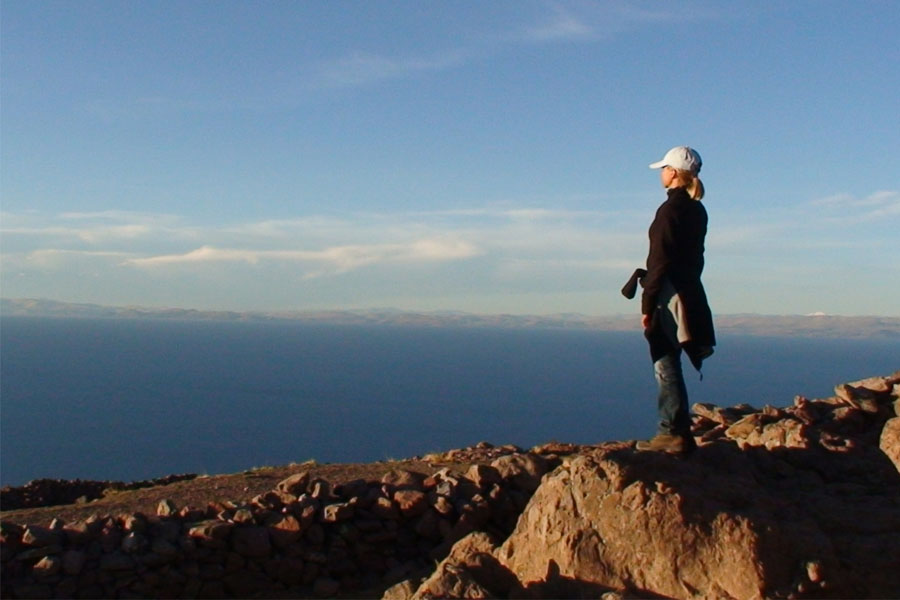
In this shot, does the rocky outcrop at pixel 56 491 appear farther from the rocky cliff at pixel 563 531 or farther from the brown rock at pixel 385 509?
the brown rock at pixel 385 509

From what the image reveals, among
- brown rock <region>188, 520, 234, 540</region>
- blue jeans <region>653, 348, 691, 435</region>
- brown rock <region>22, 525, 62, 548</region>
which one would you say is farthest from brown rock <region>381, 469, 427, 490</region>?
brown rock <region>22, 525, 62, 548</region>

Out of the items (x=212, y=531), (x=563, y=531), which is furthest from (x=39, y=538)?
(x=563, y=531)

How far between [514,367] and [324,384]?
148 feet

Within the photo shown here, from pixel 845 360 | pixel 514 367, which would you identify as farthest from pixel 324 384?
pixel 845 360

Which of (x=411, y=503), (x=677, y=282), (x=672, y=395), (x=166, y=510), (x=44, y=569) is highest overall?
(x=677, y=282)

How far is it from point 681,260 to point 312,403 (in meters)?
113

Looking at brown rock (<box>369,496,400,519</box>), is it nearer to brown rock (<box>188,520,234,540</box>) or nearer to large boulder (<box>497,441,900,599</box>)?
brown rock (<box>188,520,234,540</box>)

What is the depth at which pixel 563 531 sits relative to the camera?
664 cm

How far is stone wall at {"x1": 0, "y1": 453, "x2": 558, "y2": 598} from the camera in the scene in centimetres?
830

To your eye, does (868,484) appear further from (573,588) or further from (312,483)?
(312,483)

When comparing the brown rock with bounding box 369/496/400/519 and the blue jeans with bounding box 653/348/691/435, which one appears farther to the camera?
the brown rock with bounding box 369/496/400/519

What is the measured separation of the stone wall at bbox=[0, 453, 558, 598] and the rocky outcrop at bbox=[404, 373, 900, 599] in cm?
186

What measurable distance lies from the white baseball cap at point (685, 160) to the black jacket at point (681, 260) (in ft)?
0.61

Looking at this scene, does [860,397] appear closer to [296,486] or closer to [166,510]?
[296,486]
